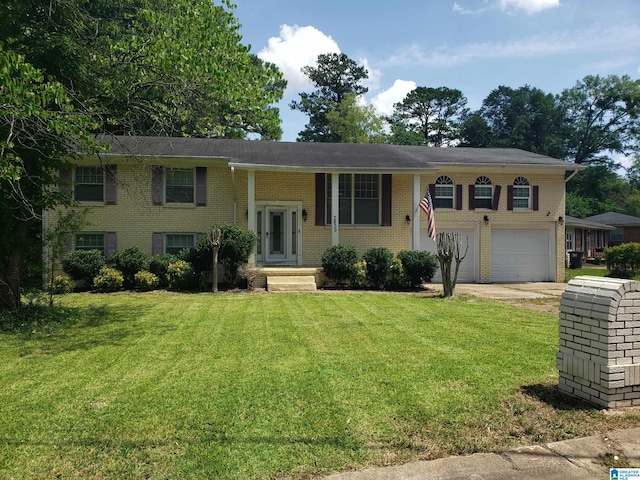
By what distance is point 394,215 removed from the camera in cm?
1548

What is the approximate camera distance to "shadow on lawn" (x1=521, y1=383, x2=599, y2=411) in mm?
3695

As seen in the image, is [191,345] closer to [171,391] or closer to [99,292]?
[171,391]

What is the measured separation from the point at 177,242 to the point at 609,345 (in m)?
13.6

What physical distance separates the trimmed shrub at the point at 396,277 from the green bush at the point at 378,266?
114 millimetres

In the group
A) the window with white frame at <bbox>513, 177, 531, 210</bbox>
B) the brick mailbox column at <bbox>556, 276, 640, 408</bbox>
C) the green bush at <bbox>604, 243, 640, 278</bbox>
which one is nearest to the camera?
the brick mailbox column at <bbox>556, 276, 640, 408</bbox>

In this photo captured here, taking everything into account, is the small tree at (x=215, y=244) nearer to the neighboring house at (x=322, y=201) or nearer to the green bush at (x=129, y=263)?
the neighboring house at (x=322, y=201)

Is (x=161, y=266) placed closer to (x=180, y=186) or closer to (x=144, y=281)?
(x=144, y=281)

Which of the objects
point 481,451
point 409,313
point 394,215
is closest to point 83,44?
point 409,313

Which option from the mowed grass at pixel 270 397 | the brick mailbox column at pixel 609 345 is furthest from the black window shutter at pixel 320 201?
the brick mailbox column at pixel 609 345

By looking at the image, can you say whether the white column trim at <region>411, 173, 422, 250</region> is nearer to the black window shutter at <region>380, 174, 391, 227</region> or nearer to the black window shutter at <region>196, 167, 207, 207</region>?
the black window shutter at <region>380, 174, 391, 227</region>

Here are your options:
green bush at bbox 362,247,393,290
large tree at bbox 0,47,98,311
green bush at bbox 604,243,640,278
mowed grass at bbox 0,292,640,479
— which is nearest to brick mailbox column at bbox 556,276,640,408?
mowed grass at bbox 0,292,640,479

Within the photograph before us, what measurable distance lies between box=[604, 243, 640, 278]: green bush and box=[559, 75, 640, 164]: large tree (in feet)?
108

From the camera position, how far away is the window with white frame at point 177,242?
14.8m

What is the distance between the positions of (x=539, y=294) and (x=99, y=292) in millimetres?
13070
